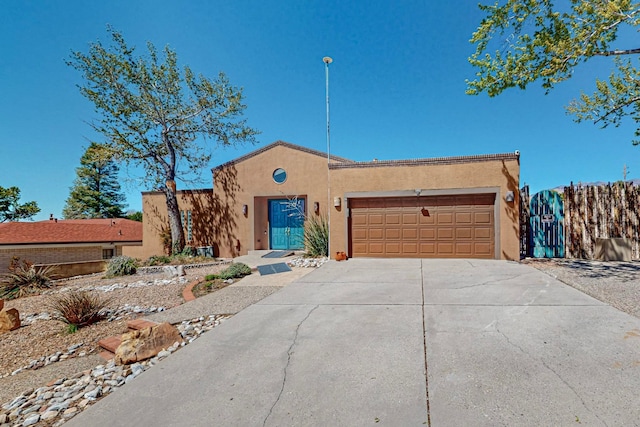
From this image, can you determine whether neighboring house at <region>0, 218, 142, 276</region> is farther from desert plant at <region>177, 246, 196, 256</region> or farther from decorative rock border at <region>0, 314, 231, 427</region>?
decorative rock border at <region>0, 314, 231, 427</region>

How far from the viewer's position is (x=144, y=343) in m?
3.44

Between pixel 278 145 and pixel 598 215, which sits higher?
pixel 278 145

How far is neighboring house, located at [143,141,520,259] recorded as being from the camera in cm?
904

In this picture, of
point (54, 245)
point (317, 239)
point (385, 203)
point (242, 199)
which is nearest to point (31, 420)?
point (317, 239)

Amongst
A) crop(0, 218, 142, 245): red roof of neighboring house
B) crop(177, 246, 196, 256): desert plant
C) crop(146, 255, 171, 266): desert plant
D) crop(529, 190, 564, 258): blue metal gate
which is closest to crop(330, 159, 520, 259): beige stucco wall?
crop(529, 190, 564, 258): blue metal gate

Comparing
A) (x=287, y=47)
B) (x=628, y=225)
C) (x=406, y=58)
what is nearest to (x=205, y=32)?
(x=287, y=47)

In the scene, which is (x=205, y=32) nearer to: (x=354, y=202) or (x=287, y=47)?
(x=287, y=47)

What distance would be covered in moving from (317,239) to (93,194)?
35224 mm

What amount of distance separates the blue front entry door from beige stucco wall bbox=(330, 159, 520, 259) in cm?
271

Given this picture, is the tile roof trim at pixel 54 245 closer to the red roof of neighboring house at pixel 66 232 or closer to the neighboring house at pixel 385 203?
the red roof of neighboring house at pixel 66 232

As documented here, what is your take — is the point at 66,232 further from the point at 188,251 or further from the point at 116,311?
the point at 116,311

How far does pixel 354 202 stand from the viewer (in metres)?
10.2

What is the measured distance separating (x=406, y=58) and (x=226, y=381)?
12.8 metres

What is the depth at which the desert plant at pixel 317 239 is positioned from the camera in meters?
10.6
